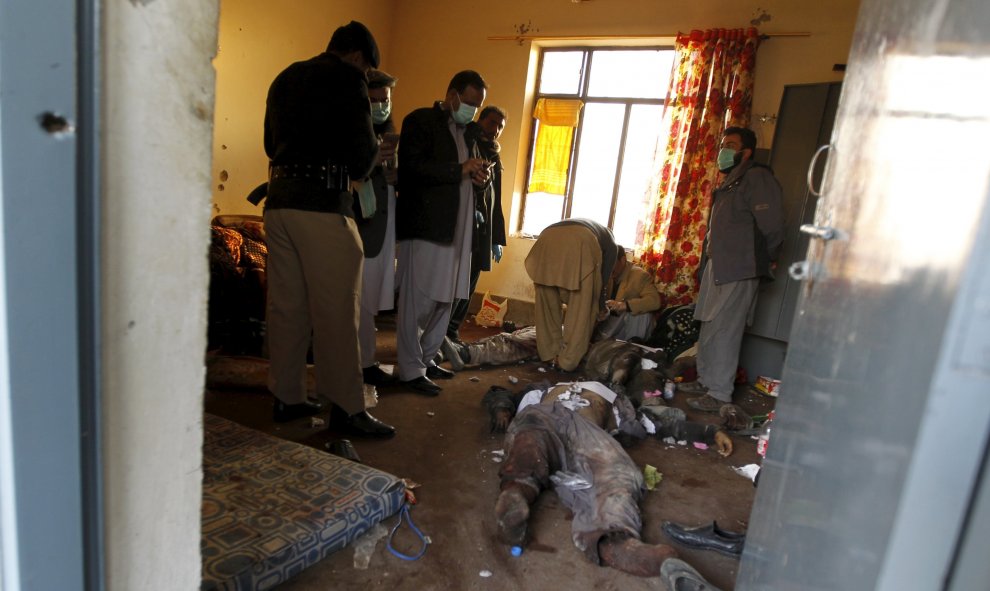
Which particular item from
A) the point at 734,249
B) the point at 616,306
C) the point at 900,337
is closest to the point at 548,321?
the point at 616,306

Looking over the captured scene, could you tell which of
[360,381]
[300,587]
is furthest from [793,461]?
[360,381]

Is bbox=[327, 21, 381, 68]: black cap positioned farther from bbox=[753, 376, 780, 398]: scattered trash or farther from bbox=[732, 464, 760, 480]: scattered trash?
bbox=[753, 376, 780, 398]: scattered trash

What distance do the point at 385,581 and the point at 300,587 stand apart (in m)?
0.24

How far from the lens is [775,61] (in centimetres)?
472

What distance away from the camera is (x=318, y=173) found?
7.43 feet

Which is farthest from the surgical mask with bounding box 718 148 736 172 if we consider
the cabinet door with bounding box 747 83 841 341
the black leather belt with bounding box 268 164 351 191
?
the black leather belt with bounding box 268 164 351 191

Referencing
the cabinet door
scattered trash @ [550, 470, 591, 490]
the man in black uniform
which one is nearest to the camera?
scattered trash @ [550, 470, 591, 490]

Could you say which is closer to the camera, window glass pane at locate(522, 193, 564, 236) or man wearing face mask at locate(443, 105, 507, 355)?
man wearing face mask at locate(443, 105, 507, 355)

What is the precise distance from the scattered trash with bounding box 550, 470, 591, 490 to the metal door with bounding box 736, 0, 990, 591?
108 cm

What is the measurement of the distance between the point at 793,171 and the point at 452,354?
303cm

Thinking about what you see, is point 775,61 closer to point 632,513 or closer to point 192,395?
point 632,513

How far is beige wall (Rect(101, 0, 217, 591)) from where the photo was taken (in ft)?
2.07

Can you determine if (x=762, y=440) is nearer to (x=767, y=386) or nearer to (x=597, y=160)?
(x=767, y=386)

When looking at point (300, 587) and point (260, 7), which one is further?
point (260, 7)
